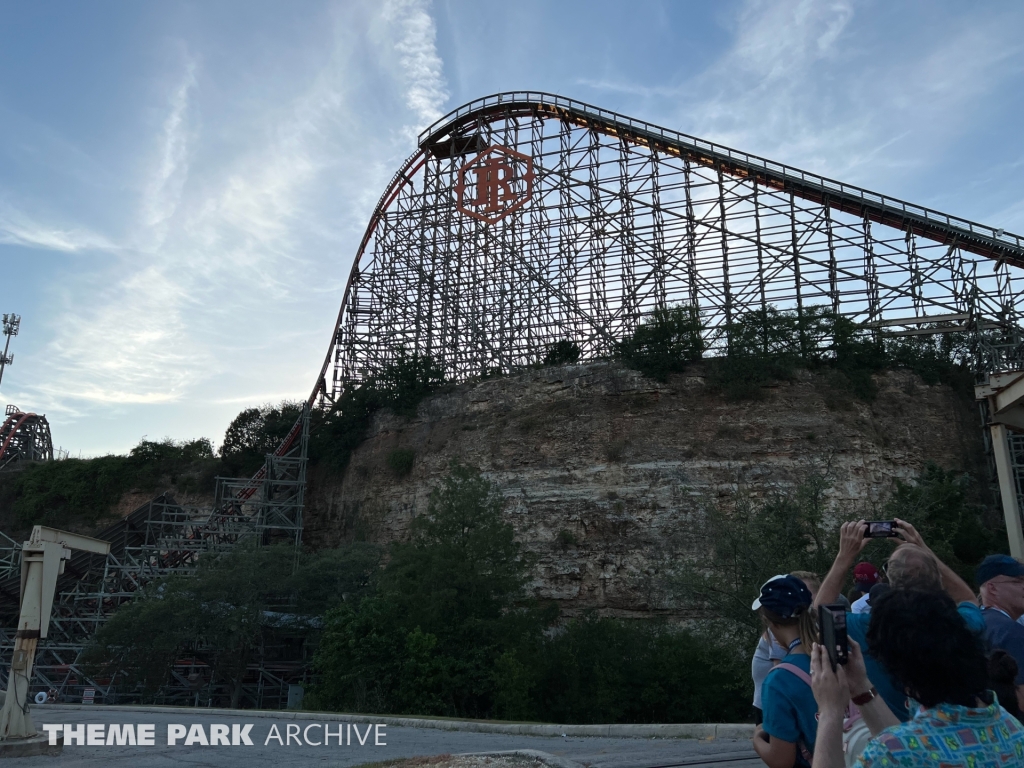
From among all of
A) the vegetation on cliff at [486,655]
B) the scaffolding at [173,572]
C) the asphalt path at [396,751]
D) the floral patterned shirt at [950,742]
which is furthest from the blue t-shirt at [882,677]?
the scaffolding at [173,572]

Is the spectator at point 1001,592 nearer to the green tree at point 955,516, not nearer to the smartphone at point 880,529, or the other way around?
the smartphone at point 880,529

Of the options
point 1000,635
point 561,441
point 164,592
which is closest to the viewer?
point 1000,635

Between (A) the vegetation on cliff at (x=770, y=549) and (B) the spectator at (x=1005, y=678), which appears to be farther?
(A) the vegetation on cliff at (x=770, y=549)

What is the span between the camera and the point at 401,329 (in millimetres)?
24891

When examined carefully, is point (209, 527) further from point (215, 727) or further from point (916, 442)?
point (916, 442)

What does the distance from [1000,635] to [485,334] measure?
20.2m

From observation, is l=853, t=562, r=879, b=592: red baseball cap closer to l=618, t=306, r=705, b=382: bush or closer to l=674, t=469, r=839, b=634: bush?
l=674, t=469, r=839, b=634: bush

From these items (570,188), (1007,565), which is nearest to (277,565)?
(570,188)

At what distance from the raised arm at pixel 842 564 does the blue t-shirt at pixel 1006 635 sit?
491 millimetres

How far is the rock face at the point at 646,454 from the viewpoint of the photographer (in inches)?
695

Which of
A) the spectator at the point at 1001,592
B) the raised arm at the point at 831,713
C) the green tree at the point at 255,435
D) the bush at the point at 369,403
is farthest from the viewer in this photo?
the green tree at the point at 255,435

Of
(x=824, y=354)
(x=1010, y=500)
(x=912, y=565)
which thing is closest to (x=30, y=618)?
(x=912, y=565)

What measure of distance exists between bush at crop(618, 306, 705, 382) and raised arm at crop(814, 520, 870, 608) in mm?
16792

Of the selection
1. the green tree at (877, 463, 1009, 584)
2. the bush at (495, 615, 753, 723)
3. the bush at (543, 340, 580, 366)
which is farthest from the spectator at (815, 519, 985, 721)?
the bush at (543, 340, 580, 366)
